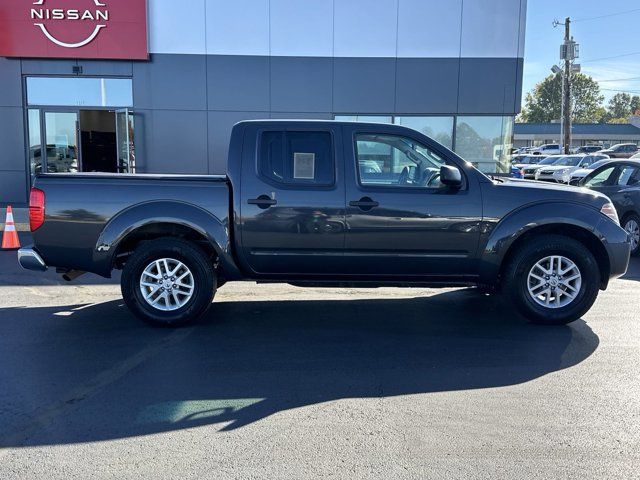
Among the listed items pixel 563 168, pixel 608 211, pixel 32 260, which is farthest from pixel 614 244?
pixel 563 168

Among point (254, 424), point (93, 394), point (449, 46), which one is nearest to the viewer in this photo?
point (254, 424)

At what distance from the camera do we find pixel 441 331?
18.2 ft

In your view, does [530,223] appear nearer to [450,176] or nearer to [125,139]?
[450,176]

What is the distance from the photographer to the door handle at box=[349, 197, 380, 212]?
5.44 m

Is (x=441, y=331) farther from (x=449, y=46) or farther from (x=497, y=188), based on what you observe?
(x=449, y=46)

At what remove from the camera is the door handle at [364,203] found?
5438 millimetres

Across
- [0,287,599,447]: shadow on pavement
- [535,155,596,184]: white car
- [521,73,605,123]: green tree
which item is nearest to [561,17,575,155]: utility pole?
[535,155,596,184]: white car

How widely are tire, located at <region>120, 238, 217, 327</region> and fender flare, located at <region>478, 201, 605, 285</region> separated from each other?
270cm

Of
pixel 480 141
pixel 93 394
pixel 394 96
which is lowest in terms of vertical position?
pixel 93 394

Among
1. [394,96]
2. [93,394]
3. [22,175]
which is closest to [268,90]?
[394,96]

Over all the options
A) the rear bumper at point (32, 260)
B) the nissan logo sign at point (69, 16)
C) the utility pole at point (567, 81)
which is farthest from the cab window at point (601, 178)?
the utility pole at point (567, 81)

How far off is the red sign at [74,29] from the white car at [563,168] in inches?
715

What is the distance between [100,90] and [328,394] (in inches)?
532

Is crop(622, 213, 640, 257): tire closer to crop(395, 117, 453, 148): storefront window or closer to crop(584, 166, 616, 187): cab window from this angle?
crop(584, 166, 616, 187): cab window
